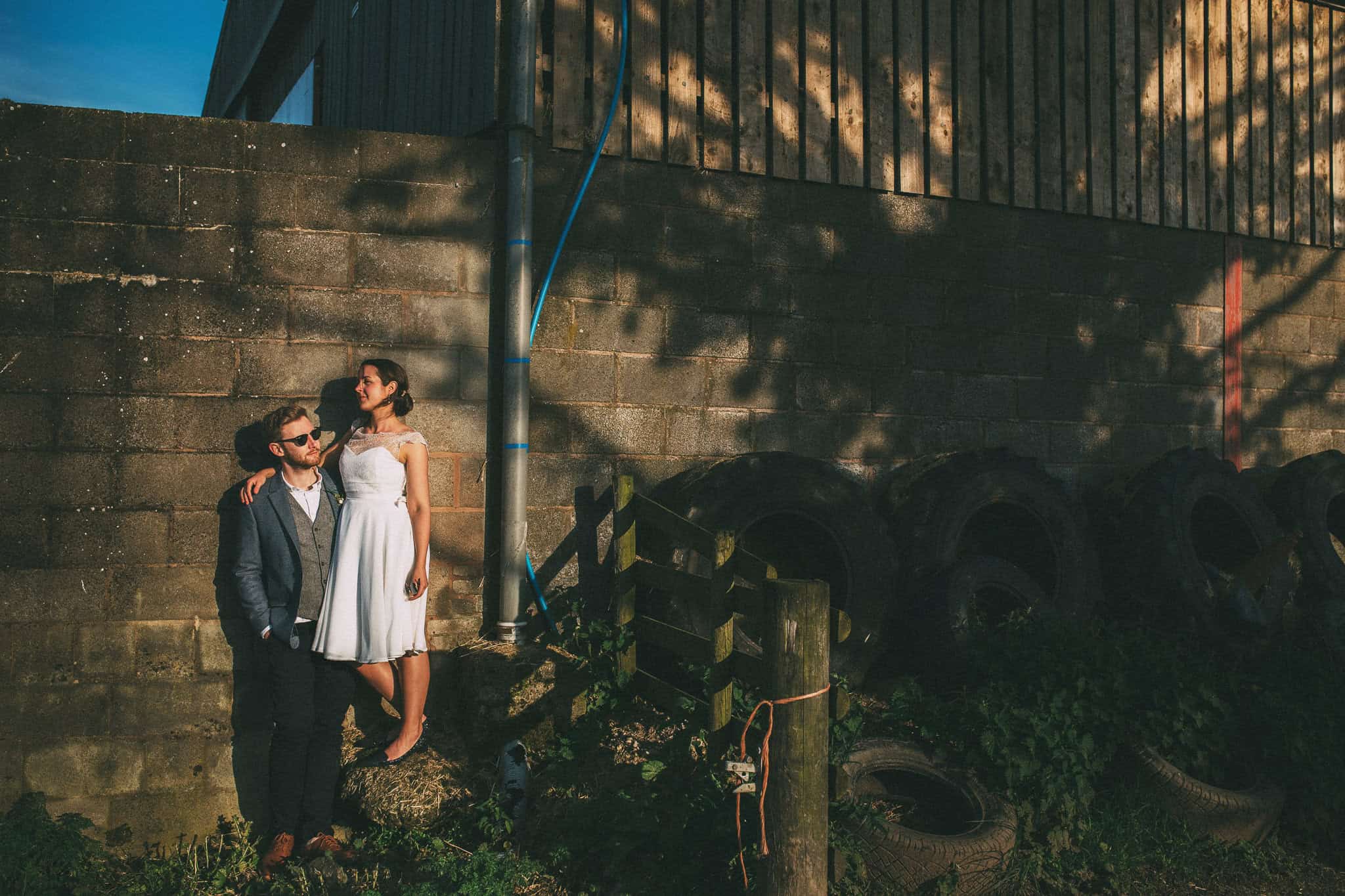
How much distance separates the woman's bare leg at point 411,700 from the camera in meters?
4.80

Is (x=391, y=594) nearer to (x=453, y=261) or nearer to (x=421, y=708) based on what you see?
(x=421, y=708)

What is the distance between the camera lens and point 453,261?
525 centimetres

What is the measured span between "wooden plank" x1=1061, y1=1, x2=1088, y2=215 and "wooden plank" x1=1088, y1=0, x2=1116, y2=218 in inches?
1.5

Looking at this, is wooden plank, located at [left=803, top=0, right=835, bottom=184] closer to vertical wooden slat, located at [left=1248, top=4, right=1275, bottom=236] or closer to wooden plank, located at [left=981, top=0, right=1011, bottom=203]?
wooden plank, located at [left=981, top=0, right=1011, bottom=203]

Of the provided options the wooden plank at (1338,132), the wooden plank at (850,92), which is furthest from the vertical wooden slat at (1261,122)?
the wooden plank at (850,92)

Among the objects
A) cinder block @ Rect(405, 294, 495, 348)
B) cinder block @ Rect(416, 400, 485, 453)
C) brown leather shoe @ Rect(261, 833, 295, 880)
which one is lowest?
brown leather shoe @ Rect(261, 833, 295, 880)

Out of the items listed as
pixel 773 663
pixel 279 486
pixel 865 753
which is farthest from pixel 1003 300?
pixel 279 486

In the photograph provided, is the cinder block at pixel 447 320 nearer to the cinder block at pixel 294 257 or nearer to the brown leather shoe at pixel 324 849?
the cinder block at pixel 294 257

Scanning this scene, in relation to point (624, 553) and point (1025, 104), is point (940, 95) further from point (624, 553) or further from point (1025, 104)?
point (624, 553)

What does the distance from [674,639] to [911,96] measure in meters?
3.73

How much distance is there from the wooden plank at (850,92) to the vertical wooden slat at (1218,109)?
288cm

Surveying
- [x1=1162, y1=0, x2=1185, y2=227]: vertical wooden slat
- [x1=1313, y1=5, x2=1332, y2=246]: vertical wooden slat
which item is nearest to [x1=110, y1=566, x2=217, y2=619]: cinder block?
[x1=1162, y1=0, x2=1185, y2=227]: vertical wooden slat

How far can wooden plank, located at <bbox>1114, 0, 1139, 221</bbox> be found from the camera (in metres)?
7.15

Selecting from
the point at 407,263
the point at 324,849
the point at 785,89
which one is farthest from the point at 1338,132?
the point at 324,849
